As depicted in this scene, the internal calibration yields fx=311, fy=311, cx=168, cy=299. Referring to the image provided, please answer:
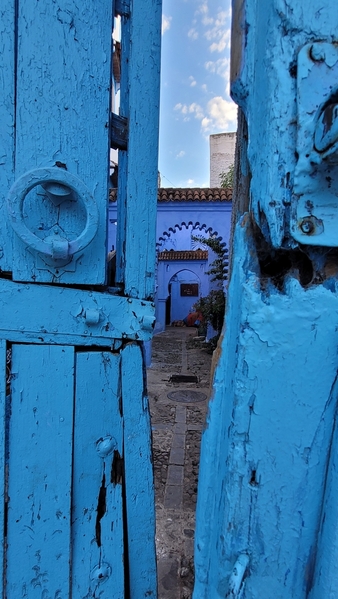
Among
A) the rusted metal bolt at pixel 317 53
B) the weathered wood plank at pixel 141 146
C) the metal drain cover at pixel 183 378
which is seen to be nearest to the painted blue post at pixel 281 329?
the rusted metal bolt at pixel 317 53

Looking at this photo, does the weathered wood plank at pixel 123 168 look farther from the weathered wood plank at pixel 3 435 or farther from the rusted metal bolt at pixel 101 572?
the rusted metal bolt at pixel 101 572

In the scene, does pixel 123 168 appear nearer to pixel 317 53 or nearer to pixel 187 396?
pixel 317 53

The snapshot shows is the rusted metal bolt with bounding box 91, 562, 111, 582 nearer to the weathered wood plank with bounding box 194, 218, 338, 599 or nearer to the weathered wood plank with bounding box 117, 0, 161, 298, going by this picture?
the weathered wood plank with bounding box 194, 218, 338, 599

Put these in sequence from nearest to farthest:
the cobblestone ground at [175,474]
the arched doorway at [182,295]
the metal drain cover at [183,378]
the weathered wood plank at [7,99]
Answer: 1. the weathered wood plank at [7,99]
2. the cobblestone ground at [175,474]
3. the metal drain cover at [183,378]
4. the arched doorway at [182,295]

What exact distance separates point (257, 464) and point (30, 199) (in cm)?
65

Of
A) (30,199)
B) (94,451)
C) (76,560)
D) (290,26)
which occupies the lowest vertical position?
(76,560)

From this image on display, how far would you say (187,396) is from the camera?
4492 millimetres

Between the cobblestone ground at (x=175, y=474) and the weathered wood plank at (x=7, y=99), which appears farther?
the cobblestone ground at (x=175, y=474)

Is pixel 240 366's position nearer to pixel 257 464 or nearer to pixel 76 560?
pixel 257 464

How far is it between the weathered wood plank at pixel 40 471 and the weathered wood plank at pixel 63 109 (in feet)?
0.63

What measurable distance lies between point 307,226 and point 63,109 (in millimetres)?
543

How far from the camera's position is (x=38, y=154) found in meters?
0.63

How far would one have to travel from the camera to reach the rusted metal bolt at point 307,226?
1.45ft

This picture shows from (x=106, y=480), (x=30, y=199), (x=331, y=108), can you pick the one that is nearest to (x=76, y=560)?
(x=106, y=480)
